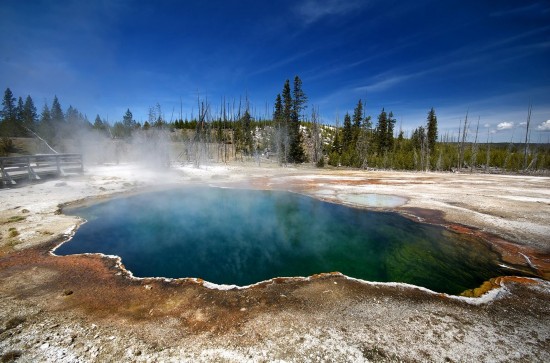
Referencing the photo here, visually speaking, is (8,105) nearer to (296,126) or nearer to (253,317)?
(296,126)

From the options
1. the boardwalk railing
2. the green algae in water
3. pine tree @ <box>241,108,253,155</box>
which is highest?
pine tree @ <box>241,108,253,155</box>

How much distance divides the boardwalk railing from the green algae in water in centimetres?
723

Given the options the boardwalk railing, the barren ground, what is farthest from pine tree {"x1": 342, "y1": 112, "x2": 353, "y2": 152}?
the barren ground

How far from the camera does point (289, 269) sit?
276 inches

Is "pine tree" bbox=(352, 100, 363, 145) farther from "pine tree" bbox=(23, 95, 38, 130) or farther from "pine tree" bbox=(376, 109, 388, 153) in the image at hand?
"pine tree" bbox=(23, 95, 38, 130)

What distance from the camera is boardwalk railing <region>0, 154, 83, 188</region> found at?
608 inches

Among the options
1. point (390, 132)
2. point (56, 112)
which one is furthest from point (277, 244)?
point (56, 112)

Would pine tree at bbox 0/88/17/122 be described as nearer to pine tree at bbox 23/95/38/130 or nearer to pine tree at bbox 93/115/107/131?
pine tree at bbox 23/95/38/130

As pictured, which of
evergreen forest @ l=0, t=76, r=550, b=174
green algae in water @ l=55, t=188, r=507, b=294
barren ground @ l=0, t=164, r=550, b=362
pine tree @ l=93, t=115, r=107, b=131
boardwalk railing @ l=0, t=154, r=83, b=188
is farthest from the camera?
pine tree @ l=93, t=115, r=107, b=131

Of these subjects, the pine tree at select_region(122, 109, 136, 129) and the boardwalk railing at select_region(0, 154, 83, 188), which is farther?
the pine tree at select_region(122, 109, 136, 129)

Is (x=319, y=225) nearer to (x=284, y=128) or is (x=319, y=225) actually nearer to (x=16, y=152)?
(x=284, y=128)

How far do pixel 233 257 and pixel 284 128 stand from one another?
38.8 metres

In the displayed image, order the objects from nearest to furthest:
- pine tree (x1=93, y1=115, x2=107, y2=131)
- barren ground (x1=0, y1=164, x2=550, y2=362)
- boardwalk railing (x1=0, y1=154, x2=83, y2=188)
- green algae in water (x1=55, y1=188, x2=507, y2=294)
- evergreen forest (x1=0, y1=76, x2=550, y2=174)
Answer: barren ground (x1=0, y1=164, x2=550, y2=362)
green algae in water (x1=55, y1=188, x2=507, y2=294)
boardwalk railing (x1=0, y1=154, x2=83, y2=188)
evergreen forest (x1=0, y1=76, x2=550, y2=174)
pine tree (x1=93, y1=115, x2=107, y2=131)

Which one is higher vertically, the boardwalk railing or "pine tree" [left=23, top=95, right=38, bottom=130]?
"pine tree" [left=23, top=95, right=38, bottom=130]
